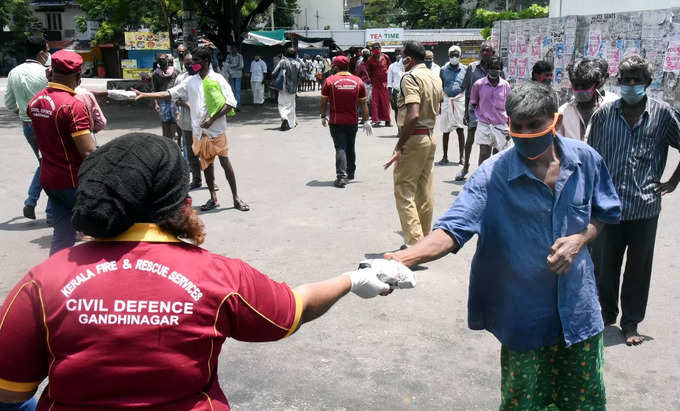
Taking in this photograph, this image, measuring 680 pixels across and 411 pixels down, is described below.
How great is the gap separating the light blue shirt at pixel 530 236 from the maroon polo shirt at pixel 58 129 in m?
3.30

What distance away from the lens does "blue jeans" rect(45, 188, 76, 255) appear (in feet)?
16.4

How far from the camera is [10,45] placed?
5544 centimetres

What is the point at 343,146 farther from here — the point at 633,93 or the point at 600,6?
the point at 600,6

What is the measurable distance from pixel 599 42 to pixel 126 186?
15.2 m

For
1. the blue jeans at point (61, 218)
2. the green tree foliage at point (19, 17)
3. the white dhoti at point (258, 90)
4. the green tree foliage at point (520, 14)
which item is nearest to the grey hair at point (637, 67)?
the blue jeans at point (61, 218)

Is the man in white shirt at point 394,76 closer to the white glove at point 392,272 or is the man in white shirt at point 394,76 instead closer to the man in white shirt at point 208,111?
the man in white shirt at point 208,111

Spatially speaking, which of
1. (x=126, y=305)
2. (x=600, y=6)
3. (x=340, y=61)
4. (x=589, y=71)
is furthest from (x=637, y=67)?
(x=600, y=6)

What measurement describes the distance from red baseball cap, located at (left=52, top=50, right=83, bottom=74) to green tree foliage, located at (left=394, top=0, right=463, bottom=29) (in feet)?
218

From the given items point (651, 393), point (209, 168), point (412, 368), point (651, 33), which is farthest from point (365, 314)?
point (651, 33)

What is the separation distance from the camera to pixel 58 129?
4.96 m

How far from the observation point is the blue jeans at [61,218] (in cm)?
500

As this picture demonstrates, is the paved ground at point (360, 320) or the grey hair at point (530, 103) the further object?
the paved ground at point (360, 320)

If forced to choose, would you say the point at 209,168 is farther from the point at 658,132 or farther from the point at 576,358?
the point at 576,358

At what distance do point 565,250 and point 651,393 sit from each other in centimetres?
174
